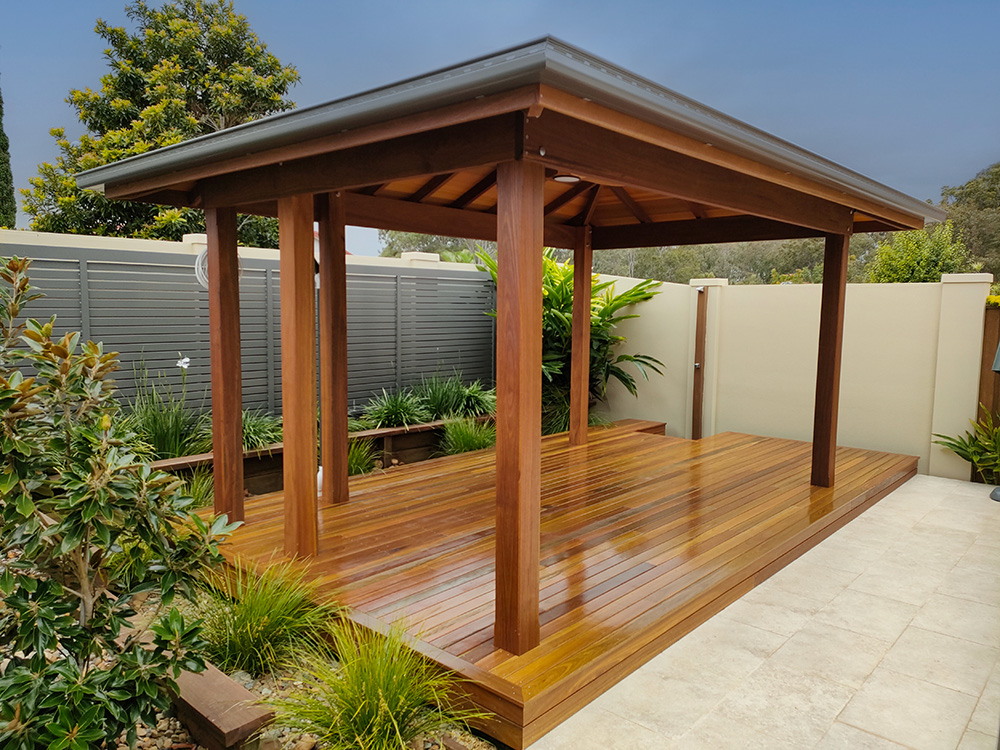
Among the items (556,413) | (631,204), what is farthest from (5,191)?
(631,204)

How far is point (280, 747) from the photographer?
2.46 m

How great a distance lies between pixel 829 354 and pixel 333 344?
372 cm

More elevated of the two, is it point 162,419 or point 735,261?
point 735,261

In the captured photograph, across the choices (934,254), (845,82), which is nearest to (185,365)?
(934,254)

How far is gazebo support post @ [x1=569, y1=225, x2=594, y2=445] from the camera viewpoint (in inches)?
265

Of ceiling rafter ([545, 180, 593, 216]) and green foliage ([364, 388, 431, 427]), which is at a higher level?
ceiling rafter ([545, 180, 593, 216])

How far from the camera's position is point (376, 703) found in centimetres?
242

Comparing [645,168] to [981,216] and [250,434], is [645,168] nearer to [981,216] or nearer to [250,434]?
[250,434]

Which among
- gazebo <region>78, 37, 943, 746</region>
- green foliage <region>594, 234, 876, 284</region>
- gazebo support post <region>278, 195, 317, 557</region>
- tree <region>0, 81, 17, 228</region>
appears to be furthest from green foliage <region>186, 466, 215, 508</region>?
green foliage <region>594, 234, 876, 284</region>

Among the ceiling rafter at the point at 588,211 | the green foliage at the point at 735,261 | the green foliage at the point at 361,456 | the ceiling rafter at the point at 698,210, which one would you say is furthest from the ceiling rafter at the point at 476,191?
the green foliage at the point at 735,261

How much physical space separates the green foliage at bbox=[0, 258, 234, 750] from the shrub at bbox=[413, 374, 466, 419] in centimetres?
525

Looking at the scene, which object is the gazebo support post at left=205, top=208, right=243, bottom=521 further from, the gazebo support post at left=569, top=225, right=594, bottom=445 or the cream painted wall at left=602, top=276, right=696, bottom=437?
the cream painted wall at left=602, top=276, right=696, bottom=437

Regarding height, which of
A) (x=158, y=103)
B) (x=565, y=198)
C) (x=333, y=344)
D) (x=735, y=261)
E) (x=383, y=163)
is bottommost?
(x=333, y=344)

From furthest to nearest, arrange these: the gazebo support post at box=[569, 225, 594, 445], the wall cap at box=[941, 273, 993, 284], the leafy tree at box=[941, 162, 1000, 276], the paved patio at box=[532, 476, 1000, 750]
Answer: the leafy tree at box=[941, 162, 1000, 276]
the gazebo support post at box=[569, 225, 594, 445]
the wall cap at box=[941, 273, 993, 284]
the paved patio at box=[532, 476, 1000, 750]
